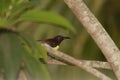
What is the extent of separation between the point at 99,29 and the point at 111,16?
1.41 metres

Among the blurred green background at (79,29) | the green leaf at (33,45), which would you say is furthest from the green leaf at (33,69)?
the blurred green background at (79,29)

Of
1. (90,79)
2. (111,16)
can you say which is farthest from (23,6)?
(111,16)

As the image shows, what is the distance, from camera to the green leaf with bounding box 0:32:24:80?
38 centimetres

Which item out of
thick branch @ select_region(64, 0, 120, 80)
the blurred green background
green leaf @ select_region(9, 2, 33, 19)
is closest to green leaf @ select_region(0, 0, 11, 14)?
green leaf @ select_region(9, 2, 33, 19)

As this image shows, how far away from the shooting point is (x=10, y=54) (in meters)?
0.40

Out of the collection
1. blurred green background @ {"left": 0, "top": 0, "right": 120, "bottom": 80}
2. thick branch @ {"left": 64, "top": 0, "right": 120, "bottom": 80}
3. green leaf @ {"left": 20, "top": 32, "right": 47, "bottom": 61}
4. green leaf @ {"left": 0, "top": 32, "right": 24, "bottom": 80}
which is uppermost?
blurred green background @ {"left": 0, "top": 0, "right": 120, "bottom": 80}

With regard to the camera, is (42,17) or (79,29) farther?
(79,29)

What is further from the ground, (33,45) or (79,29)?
(79,29)

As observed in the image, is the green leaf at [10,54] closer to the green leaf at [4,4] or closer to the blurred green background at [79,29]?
the green leaf at [4,4]

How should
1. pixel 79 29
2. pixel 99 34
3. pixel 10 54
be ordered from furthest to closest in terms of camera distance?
1. pixel 79 29
2. pixel 99 34
3. pixel 10 54

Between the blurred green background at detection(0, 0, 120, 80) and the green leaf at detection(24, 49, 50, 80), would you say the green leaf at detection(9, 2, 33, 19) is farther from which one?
the blurred green background at detection(0, 0, 120, 80)

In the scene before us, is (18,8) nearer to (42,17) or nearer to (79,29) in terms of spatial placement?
(42,17)

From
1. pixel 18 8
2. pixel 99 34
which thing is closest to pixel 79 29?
pixel 99 34

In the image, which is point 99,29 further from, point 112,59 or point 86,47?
point 86,47
